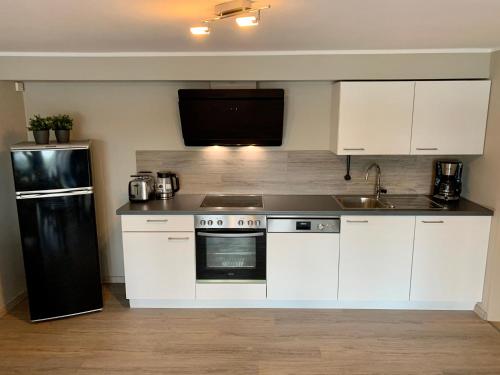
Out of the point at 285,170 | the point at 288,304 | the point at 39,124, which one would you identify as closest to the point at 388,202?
the point at 285,170

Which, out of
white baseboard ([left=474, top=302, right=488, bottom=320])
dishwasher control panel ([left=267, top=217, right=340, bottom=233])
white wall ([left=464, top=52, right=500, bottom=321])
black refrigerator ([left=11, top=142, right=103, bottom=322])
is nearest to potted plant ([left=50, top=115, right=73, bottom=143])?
black refrigerator ([left=11, top=142, right=103, bottom=322])


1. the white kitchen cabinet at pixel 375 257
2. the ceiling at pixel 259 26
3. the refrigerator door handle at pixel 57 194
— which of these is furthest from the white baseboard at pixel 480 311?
the refrigerator door handle at pixel 57 194

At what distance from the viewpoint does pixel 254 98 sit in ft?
10.2

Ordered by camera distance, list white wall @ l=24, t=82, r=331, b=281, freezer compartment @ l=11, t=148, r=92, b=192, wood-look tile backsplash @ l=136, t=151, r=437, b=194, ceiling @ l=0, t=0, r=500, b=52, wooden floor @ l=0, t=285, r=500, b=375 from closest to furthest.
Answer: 1. ceiling @ l=0, t=0, r=500, b=52
2. wooden floor @ l=0, t=285, r=500, b=375
3. freezer compartment @ l=11, t=148, r=92, b=192
4. white wall @ l=24, t=82, r=331, b=281
5. wood-look tile backsplash @ l=136, t=151, r=437, b=194

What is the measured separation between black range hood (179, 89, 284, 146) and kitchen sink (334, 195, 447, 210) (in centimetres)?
86

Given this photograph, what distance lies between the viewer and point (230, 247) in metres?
3.13

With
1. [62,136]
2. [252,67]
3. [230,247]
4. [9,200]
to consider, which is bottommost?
[230,247]

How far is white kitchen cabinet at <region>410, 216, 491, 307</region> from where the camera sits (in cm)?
300

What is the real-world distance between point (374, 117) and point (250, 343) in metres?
2.06

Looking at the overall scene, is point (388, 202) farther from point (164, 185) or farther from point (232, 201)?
point (164, 185)

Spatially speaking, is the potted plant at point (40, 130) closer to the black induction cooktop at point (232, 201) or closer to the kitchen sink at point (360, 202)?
the black induction cooktop at point (232, 201)

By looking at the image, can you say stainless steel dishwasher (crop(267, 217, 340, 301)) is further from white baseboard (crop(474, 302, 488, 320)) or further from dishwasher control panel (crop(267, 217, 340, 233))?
white baseboard (crop(474, 302, 488, 320))

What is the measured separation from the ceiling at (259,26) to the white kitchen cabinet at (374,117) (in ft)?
1.12

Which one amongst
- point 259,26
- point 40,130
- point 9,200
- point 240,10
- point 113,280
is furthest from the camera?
point 113,280
